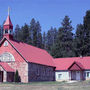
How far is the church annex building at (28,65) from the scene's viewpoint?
3962cm

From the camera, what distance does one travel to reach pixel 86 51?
6594 centimetres

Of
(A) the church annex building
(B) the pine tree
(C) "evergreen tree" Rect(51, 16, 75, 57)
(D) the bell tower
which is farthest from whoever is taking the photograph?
(B) the pine tree

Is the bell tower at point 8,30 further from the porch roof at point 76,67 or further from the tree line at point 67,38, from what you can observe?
the tree line at point 67,38

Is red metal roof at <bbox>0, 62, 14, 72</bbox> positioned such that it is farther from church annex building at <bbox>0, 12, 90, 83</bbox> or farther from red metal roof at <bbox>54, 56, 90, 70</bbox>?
red metal roof at <bbox>54, 56, 90, 70</bbox>

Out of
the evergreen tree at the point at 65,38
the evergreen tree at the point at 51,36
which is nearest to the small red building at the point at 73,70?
the evergreen tree at the point at 65,38

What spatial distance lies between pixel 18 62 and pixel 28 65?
A: 2229 mm

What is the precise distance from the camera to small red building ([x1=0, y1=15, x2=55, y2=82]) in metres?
39.3

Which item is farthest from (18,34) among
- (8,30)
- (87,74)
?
(87,74)

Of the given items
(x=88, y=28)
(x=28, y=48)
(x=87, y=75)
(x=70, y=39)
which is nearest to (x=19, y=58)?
(x=28, y=48)

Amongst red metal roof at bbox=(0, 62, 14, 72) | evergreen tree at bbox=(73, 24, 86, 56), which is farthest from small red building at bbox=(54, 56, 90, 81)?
evergreen tree at bbox=(73, 24, 86, 56)

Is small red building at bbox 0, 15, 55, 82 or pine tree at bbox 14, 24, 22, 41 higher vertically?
pine tree at bbox 14, 24, 22, 41

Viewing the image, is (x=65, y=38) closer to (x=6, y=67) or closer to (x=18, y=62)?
(x=18, y=62)

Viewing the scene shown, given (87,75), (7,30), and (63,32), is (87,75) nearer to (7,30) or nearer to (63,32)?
(7,30)

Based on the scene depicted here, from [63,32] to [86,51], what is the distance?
17.2m
